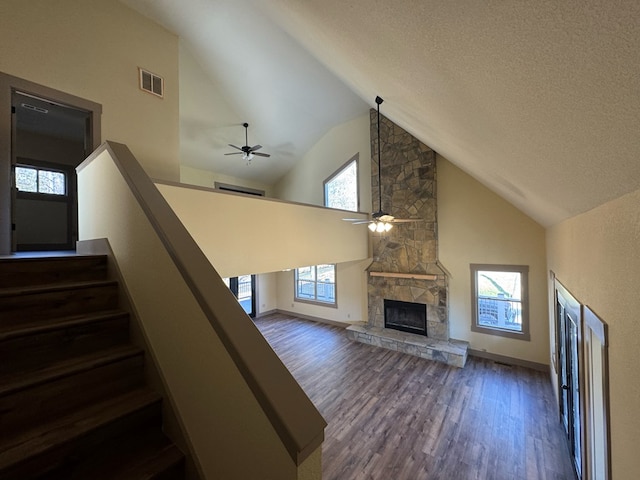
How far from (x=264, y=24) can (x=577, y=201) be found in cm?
502

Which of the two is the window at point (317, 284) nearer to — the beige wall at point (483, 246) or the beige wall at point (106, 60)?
the beige wall at point (483, 246)

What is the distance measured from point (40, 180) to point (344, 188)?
6411 mm

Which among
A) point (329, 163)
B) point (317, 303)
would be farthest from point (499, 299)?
point (329, 163)

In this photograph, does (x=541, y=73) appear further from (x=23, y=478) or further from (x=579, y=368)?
(x=579, y=368)

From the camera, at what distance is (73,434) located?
109 cm

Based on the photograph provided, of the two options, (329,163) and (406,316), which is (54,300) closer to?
(406,316)

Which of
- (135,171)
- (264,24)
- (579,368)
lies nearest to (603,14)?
(135,171)

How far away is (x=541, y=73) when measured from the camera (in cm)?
86

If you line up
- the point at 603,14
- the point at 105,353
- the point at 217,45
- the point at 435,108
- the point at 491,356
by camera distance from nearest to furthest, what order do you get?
the point at 603,14 < the point at 105,353 < the point at 435,108 < the point at 217,45 < the point at 491,356

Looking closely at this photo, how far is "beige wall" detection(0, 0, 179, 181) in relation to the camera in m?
2.89

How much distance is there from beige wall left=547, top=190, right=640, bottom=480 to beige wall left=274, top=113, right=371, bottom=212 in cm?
533

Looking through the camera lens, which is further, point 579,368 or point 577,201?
point 579,368

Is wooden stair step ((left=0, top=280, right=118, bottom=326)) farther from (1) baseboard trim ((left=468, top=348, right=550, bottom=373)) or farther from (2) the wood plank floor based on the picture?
(1) baseboard trim ((left=468, top=348, right=550, bottom=373))

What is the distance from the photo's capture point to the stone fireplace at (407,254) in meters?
5.67
